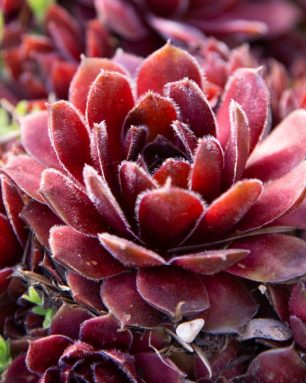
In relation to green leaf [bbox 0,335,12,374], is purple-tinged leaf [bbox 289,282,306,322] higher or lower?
higher

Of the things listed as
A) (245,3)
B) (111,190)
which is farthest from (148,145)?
(245,3)

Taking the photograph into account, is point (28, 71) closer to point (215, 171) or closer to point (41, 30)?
point (41, 30)

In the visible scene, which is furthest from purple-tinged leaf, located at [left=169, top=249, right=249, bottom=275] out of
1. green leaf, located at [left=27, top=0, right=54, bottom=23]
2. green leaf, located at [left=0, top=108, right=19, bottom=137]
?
green leaf, located at [left=27, top=0, right=54, bottom=23]

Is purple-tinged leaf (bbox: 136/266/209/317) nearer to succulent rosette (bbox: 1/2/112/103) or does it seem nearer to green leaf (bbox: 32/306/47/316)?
green leaf (bbox: 32/306/47/316)

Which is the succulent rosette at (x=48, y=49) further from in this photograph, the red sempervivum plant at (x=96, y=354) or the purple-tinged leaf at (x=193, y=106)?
the red sempervivum plant at (x=96, y=354)

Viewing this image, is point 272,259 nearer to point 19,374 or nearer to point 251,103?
point 251,103

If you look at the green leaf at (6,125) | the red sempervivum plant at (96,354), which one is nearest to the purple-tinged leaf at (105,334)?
the red sempervivum plant at (96,354)
